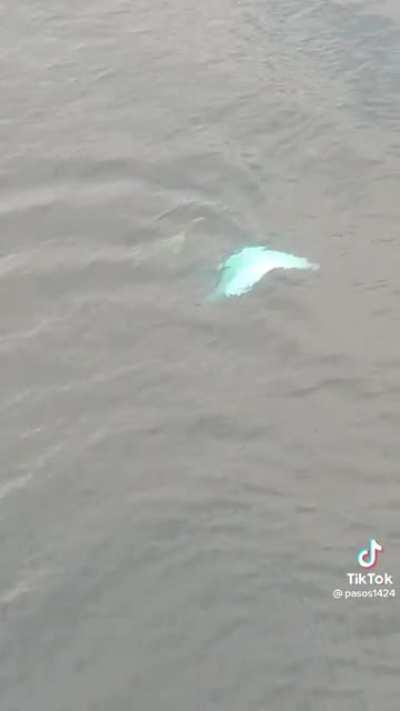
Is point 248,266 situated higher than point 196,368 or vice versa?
point 248,266

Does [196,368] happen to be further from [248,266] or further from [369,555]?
[369,555]

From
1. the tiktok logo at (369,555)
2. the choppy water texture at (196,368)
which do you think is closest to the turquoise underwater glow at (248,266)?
the choppy water texture at (196,368)

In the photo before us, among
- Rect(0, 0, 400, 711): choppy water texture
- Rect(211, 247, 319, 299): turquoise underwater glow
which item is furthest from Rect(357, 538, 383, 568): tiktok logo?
Rect(211, 247, 319, 299): turquoise underwater glow

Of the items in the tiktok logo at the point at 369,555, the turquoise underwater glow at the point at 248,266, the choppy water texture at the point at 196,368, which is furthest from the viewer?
the turquoise underwater glow at the point at 248,266

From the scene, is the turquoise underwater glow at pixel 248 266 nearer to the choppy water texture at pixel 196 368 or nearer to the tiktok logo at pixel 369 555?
the choppy water texture at pixel 196 368

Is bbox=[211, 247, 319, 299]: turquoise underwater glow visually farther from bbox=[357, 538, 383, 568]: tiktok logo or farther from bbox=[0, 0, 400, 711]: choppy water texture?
bbox=[357, 538, 383, 568]: tiktok logo

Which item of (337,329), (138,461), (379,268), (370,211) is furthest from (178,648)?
(370,211)

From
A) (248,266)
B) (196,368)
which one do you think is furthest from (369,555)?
(248,266)
